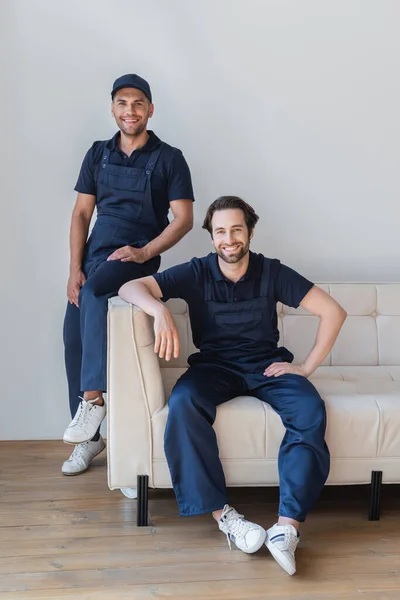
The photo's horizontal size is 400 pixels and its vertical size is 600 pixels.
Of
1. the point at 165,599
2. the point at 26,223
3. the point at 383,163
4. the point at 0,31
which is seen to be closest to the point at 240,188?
the point at 383,163

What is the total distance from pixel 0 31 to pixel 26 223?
32.3 inches

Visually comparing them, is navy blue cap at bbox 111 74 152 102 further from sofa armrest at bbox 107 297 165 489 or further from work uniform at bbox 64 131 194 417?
sofa armrest at bbox 107 297 165 489

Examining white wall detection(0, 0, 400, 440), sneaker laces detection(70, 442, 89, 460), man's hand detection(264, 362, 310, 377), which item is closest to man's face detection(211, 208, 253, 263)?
man's hand detection(264, 362, 310, 377)

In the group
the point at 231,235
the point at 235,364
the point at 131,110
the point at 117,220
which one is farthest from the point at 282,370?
the point at 131,110

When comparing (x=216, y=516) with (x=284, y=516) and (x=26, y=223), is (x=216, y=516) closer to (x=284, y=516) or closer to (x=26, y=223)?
(x=284, y=516)

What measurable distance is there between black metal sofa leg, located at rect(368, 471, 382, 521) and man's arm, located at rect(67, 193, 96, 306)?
53.0 inches

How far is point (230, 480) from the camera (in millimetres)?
2467

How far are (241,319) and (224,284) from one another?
14cm

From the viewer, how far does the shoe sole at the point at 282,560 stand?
6.95ft

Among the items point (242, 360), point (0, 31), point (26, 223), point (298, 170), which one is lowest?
point (242, 360)

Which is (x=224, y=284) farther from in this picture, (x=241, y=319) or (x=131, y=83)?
(x=131, y=83)

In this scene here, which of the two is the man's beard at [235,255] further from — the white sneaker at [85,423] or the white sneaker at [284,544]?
the white sneaker at [284,544]

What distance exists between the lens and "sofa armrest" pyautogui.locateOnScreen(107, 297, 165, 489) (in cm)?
243

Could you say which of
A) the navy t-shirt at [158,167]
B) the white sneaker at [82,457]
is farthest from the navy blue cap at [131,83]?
the white sneaker at [82,457]
